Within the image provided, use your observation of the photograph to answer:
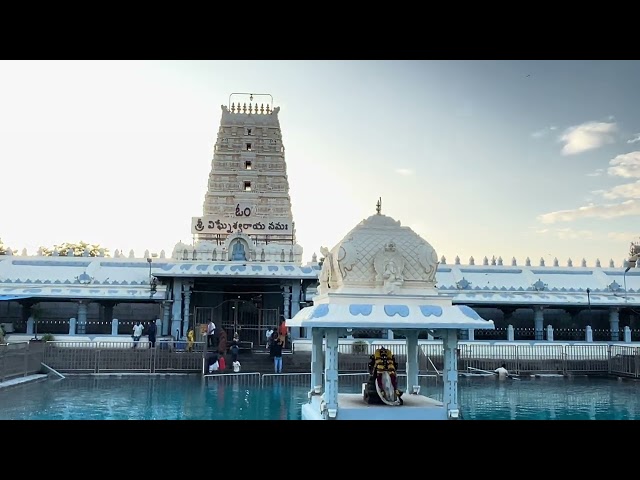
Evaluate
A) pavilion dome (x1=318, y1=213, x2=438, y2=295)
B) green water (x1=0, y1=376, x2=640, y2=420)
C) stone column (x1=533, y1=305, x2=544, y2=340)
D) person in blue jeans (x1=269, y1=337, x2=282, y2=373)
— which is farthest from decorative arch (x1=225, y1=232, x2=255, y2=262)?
pavilion dome (x1=318, y1=213, x2=438, y2=295)

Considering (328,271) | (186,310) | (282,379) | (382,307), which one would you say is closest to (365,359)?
(282,379)

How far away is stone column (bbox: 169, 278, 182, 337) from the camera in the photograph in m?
24.0

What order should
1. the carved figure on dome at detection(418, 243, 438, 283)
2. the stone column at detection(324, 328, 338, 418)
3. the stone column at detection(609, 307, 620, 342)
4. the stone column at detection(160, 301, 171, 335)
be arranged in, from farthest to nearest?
the stone column at detection(609, 307, 620, 342)
the stone column at detection(160, 301, 171, 335)
the carved figure on dome at detection(418, 243, 438, 283)
the stone column at detection(324, 328, 338, 418)

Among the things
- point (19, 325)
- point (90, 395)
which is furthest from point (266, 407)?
point (19, 325)

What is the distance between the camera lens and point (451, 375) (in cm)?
905

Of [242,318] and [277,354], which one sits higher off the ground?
[242,318]

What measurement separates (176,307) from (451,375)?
16.9 m

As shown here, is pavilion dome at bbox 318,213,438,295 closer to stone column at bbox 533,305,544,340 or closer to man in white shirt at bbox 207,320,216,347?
man in white shirt at bbox 207,320,216,347

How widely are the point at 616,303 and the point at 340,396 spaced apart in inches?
816

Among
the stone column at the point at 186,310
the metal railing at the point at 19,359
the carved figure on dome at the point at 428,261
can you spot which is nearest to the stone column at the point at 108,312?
the stone column at the point at 186,310

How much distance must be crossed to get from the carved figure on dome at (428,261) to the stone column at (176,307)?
16.1 metres

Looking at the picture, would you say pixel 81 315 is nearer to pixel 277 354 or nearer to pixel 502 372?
pixel 277 354

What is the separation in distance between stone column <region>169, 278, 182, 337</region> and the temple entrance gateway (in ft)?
2.32

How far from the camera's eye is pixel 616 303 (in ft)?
88.0
